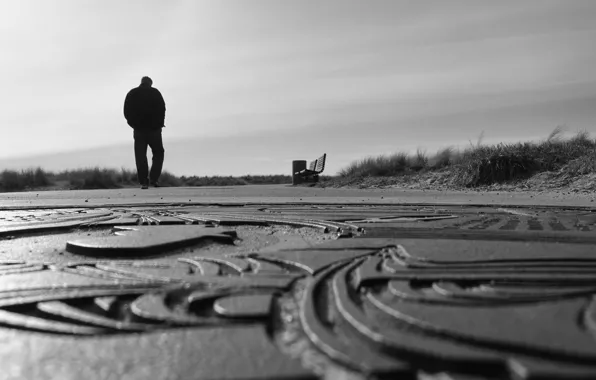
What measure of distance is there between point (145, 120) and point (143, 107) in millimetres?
292

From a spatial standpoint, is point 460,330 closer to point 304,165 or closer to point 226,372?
point 226,372

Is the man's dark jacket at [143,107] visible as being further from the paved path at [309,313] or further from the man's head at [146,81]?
the paved path at [309,313]

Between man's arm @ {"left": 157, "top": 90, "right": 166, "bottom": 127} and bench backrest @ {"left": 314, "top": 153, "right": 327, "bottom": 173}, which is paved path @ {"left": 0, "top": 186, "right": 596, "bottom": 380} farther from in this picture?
bench backrest @ {"left": 314, "top": 153, "right": 327, "bottom": 173}

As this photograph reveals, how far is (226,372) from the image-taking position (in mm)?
601

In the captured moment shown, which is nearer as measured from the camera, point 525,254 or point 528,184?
point 525,254

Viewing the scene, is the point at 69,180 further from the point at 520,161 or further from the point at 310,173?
the point at 520,161

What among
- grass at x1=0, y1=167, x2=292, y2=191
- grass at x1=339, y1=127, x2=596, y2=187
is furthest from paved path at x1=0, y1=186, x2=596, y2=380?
grass at x1=0, y1=167, x2=292, y2=191

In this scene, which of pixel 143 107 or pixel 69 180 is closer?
pixel 143 107

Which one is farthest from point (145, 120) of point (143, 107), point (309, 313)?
point (309, 313)

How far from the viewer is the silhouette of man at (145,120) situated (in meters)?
9.99

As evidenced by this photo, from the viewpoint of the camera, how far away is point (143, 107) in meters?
10.0

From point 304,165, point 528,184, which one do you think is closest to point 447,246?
point 528,184

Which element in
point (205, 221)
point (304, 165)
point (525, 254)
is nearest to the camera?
point (525, 254)

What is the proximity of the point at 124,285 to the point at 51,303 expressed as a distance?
156mm
